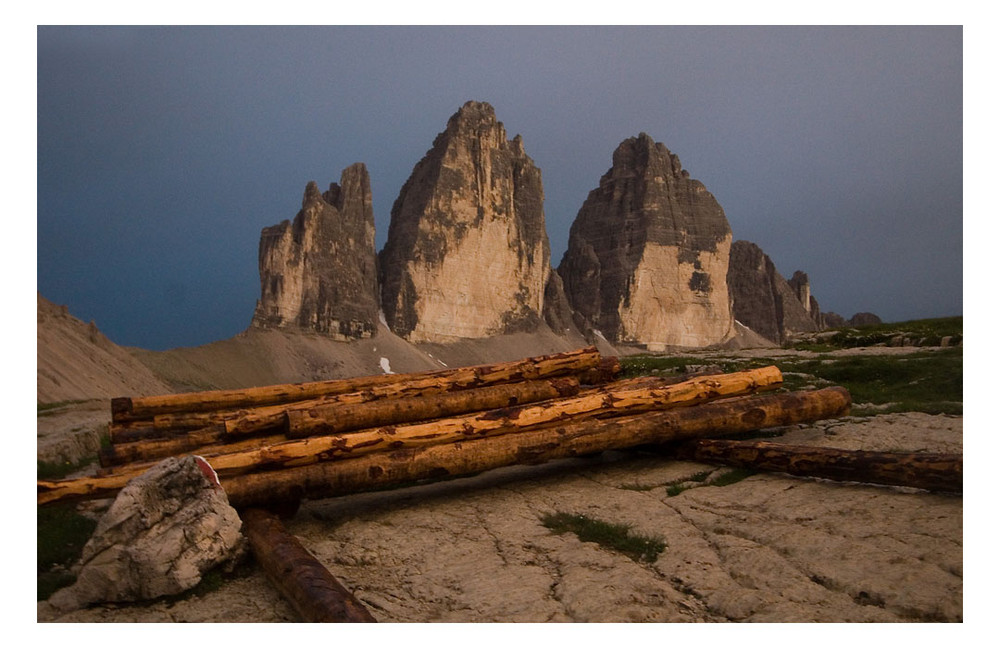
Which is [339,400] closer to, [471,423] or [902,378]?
[471,423]

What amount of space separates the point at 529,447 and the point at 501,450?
0.35 meters

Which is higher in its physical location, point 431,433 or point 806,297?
point 806,297

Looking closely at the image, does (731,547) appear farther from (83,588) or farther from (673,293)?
(673,293)

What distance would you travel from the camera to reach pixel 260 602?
451cm

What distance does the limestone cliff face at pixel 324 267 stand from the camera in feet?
262

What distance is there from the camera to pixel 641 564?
4969 mm

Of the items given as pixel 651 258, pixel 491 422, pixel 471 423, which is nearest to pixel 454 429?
pixel 471 423

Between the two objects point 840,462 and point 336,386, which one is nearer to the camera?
point 840,462

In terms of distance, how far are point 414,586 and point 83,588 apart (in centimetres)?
239

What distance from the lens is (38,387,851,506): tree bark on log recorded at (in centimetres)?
592

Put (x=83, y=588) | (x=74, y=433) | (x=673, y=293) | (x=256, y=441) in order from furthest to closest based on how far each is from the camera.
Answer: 1. (x=673, y=293)
2. (x=74, y=433)
3. (x=256, y=441)
4. (x=83, y=588)

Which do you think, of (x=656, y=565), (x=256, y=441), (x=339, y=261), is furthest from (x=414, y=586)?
(x=339, y=261)

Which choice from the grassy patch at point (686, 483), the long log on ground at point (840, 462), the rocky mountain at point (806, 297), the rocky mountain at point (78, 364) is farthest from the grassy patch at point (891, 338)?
the rocky mountain at point (806, 297)

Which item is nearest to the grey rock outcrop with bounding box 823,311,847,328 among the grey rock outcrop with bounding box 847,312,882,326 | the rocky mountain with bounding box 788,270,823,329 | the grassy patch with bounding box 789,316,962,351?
the rocky mountain with bounding box 788,270,823,329
